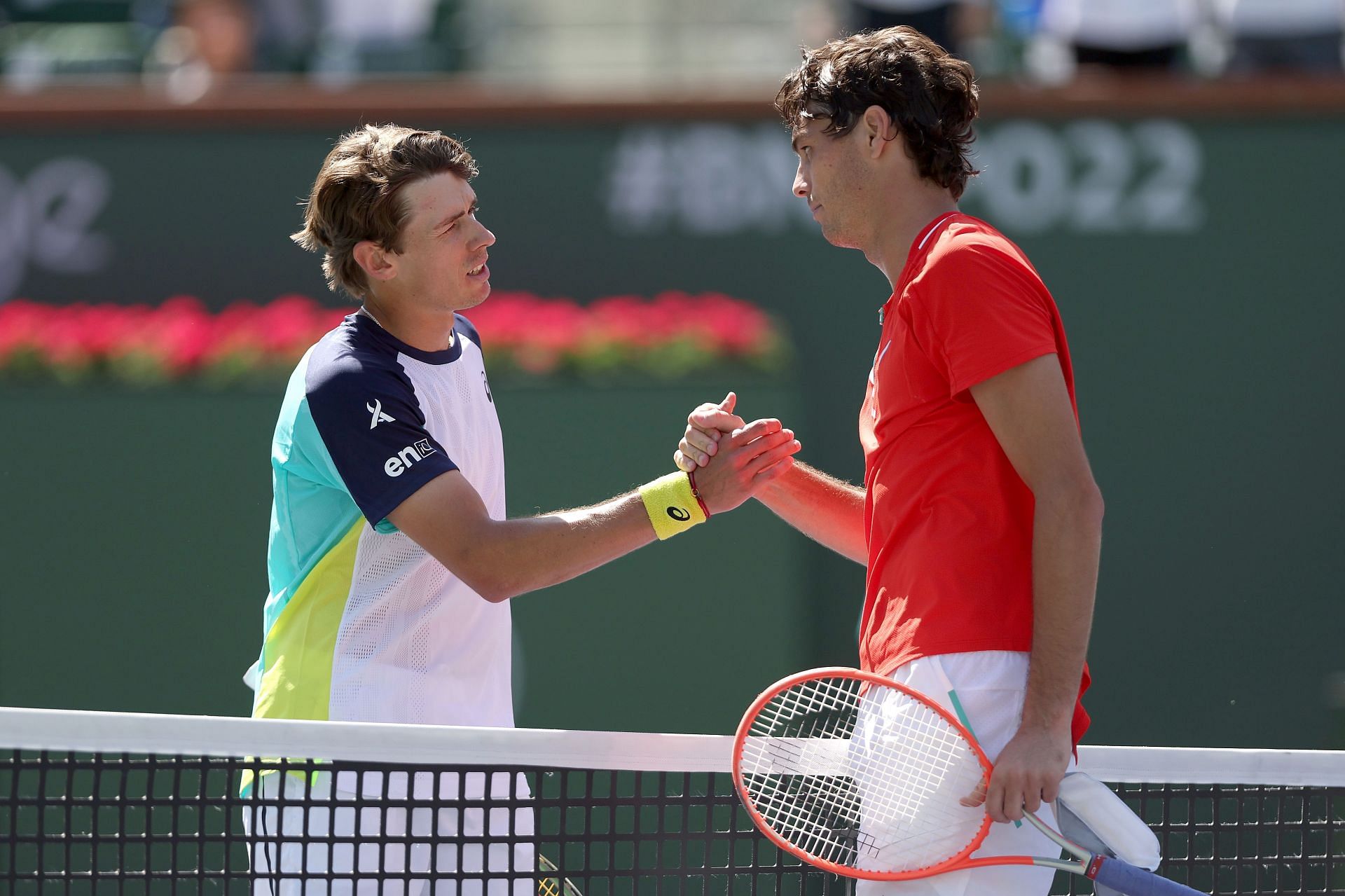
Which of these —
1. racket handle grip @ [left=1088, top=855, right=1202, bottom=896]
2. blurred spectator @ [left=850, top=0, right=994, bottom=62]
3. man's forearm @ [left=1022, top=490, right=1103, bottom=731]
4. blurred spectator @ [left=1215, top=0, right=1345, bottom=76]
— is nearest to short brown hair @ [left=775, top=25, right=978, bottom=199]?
man's forearm @ [left=1022, top=490, right=1103, bottom=731]

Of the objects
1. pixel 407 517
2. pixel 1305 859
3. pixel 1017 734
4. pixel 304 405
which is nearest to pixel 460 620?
pixel 407 517

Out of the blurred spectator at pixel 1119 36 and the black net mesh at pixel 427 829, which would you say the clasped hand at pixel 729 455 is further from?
the blurred spectator at pixel 1119 36

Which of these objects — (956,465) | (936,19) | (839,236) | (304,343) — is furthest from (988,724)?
(936,19)

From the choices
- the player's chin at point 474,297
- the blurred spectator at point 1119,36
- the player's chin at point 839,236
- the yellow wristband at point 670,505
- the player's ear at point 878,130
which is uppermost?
the blurred spectator at point 1119,36

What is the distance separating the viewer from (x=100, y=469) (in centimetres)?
614

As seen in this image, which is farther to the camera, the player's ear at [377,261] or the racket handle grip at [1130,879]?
the player's ear at [377,261]

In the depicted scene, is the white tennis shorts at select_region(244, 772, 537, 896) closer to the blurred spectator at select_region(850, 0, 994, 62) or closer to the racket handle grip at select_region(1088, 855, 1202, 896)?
the racket handle grip at select_region(1088, 855, 1202, 896)

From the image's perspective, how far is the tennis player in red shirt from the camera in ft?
7.38

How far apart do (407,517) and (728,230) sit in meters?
4.74

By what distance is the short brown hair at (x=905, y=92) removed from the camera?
256cm

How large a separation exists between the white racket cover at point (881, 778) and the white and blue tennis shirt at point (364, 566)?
708 mm

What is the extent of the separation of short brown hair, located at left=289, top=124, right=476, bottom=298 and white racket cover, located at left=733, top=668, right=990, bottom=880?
49.8 inches

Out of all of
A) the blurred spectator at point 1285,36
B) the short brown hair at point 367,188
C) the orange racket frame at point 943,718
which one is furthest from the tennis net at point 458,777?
the blurred spectator at point 1285,36

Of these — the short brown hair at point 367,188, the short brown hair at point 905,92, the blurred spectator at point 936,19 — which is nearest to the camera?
the short brown hair at point 905,92
